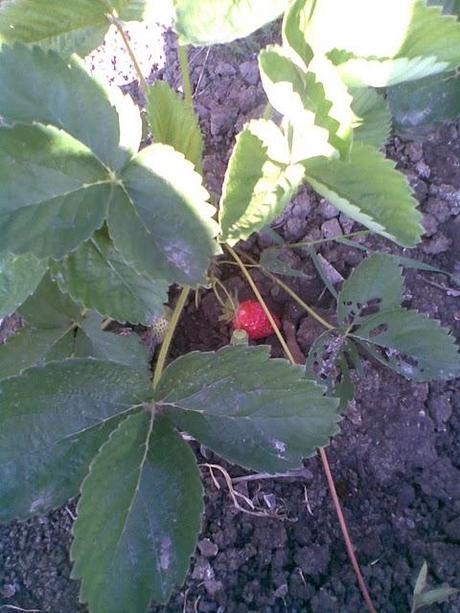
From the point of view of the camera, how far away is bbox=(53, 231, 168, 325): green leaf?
85 centimetres

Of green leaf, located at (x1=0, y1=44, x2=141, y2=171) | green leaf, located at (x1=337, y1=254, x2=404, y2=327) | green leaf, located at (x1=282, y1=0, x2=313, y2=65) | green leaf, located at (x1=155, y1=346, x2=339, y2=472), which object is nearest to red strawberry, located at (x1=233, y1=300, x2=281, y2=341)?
green leaf, located at (x1=337, y1=254, x2=404, y2=327)

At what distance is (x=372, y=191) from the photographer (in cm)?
74

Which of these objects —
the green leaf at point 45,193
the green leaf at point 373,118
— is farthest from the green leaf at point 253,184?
the green leaf at point 373,118

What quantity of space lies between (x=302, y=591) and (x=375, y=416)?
30cm

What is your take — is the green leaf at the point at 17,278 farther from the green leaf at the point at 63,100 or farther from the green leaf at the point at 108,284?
the green leaf at the point at 63,100

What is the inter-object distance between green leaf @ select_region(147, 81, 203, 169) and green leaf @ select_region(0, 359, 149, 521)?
12.2 inches

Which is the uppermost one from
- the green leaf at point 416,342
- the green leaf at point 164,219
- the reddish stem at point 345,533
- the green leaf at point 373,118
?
the green leaf at point 164,219

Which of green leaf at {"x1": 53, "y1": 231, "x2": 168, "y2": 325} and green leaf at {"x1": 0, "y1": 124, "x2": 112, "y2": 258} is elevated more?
green leaf at {"x1": 0, "y1": 124, "x2": 112, "y2": 258}

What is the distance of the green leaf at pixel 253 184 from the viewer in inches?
27.9

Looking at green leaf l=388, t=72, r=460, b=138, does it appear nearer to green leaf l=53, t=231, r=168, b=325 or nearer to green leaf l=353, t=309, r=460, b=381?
green leaf l=353, t=309, r=460, b=381

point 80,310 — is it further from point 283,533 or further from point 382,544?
point 382,544

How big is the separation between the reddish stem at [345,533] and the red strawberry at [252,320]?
224 millimetres

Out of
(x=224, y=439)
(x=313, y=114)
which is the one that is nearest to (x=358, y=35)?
(x=313, y=114)

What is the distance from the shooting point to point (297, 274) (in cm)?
117
